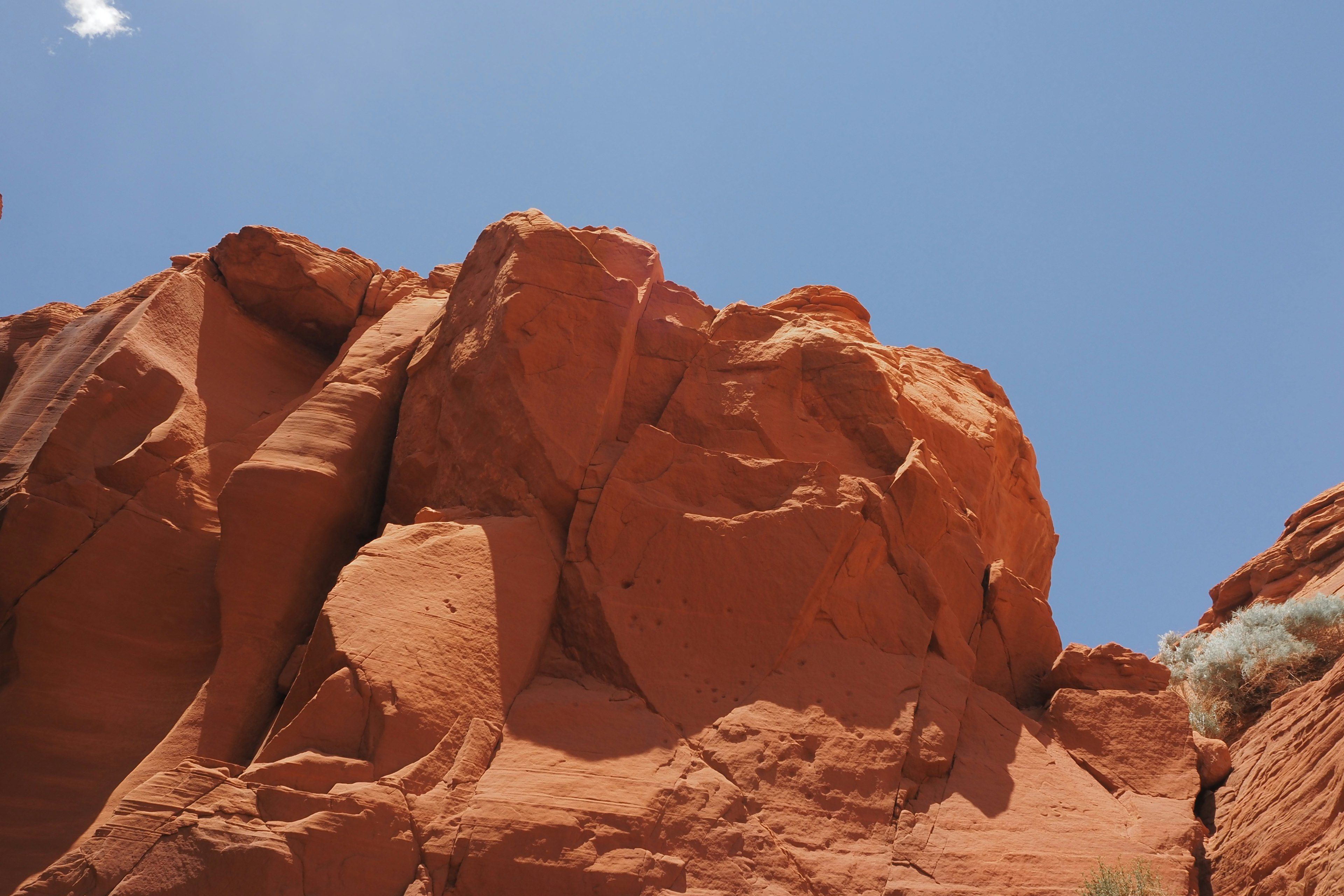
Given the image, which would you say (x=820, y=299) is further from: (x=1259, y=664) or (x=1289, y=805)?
(x=1289, y=805)

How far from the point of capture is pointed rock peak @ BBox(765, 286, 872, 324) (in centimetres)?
1447

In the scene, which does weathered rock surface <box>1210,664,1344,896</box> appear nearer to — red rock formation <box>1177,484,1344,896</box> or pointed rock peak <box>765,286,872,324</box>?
red rock formation <box>1177,484,1344,896</box>

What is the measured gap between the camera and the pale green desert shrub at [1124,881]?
8.00m

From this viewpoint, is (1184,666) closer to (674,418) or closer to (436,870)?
(674,418)

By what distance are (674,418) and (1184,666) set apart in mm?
8893

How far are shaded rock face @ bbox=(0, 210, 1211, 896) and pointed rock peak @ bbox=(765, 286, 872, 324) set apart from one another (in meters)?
0.76

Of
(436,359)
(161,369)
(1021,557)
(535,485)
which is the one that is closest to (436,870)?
(535,485)

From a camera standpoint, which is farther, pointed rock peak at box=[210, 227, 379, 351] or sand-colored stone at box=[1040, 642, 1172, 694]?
pointed rock peak at box=[210, 227, 379, 351]

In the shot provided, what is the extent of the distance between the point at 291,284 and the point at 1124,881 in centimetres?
1254

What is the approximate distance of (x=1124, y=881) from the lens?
8.12 meters

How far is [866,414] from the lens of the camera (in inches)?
472

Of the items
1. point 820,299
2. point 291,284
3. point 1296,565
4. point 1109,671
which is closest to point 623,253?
point 820,299

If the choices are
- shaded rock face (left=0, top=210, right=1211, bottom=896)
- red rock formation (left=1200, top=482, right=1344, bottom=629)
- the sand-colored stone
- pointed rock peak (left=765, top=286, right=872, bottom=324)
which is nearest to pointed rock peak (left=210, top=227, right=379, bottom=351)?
shaded rock face (left=0, top=210, right=1211, bottom=896)

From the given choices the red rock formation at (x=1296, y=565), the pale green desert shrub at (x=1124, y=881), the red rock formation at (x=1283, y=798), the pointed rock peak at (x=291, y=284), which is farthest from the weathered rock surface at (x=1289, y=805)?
the pointed rock peak at (x=291, y=284)
